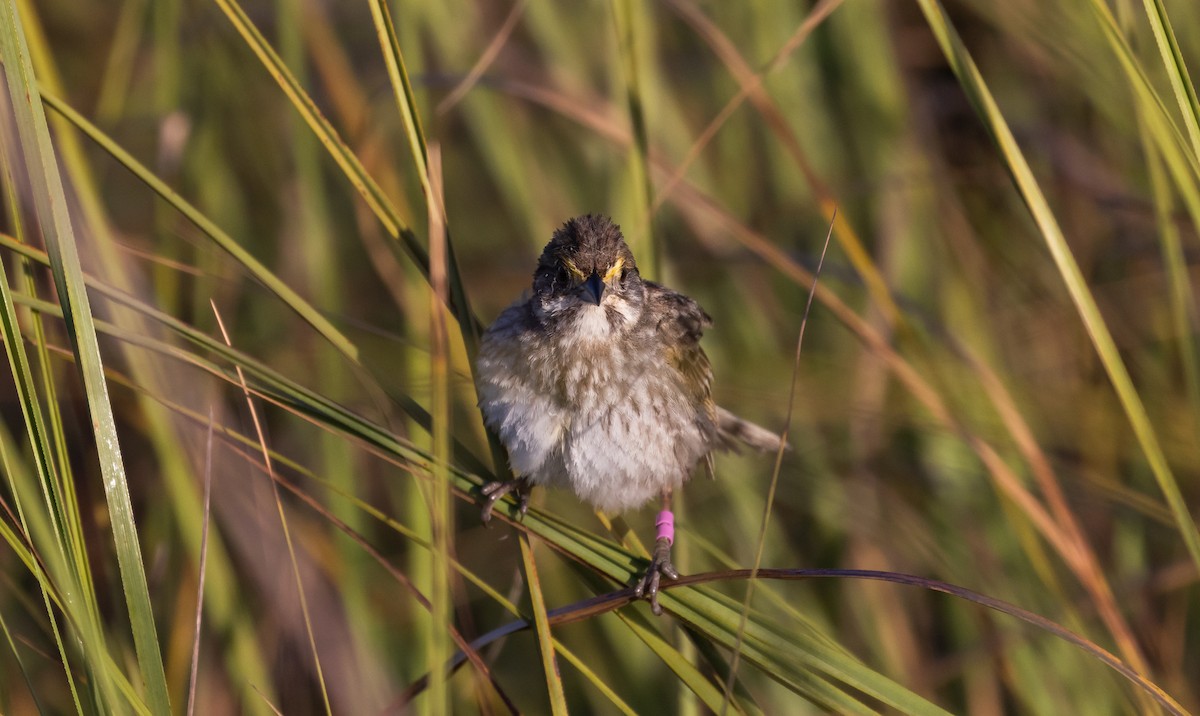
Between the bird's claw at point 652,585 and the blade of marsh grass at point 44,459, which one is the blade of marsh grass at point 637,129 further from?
the blade of marsh grass at point 44,459

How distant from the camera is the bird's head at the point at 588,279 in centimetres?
333

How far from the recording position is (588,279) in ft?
10.8

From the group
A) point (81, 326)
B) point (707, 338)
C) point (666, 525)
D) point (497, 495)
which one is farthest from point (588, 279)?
point (81, 326)

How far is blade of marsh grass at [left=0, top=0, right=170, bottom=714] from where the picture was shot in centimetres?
200

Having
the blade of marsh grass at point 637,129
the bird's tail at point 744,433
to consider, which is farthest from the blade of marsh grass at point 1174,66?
the bird's tail at point 744,433

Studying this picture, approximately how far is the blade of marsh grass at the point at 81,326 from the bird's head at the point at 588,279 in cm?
153

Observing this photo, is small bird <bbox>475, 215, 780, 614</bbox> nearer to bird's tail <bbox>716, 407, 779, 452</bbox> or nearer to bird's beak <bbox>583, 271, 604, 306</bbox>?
bird's beak <bbox>583, 271, 604, 306</bbox>

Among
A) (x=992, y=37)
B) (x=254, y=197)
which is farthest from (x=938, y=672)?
(x=254, y=197)

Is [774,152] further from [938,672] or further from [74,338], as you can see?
[74,338]

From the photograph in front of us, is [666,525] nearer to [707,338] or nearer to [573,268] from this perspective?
[573,268]

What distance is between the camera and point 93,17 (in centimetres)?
607

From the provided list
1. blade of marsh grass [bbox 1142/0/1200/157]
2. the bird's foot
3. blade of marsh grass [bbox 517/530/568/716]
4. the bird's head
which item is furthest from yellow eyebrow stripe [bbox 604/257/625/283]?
blade of marsh grass [bbox 1142/0/1200/157]

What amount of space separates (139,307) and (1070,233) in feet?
13.7

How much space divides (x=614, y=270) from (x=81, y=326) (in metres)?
1.71
